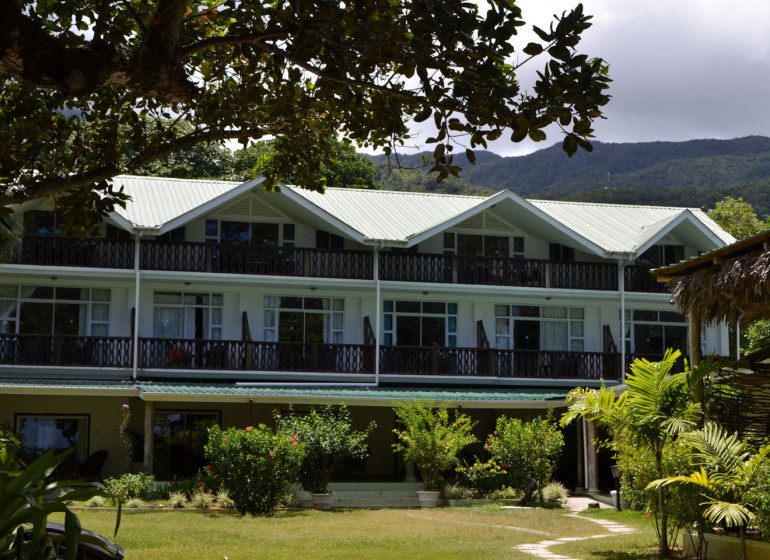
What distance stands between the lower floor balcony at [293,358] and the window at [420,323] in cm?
106

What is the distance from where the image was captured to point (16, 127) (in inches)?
359

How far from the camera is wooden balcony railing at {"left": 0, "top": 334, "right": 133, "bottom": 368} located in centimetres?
2534

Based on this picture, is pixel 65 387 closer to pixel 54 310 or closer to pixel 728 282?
pixel 54 310

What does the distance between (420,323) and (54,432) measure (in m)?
10.1

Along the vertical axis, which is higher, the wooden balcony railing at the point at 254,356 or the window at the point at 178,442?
the wooden balcony railing at the point at 254,356

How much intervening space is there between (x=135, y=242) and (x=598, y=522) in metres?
13.8

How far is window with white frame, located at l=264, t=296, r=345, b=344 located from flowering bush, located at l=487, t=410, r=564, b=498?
753cm

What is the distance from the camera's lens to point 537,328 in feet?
97.8

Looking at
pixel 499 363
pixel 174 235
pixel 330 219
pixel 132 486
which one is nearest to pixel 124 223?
pixel 174 235

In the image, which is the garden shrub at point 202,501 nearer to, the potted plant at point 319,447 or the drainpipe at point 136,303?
the potted plant at point 319,447

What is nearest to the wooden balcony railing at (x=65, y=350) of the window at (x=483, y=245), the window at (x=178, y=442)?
the window at (x=178, y=442)

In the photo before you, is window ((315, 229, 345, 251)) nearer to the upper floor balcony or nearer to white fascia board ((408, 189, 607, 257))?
the upper floor balcony

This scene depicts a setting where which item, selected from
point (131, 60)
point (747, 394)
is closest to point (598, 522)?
point (747, 394)

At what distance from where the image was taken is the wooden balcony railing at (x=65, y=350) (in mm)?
25344
